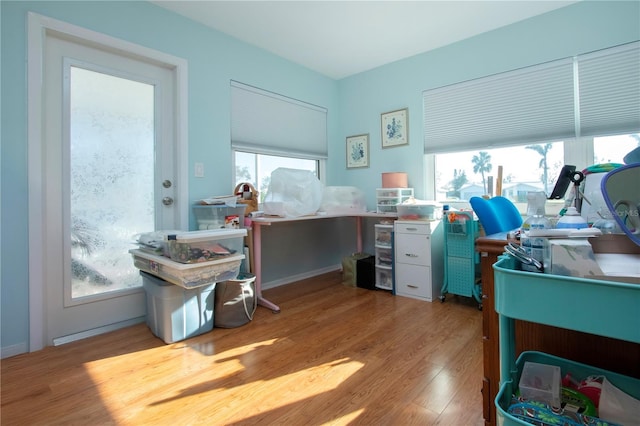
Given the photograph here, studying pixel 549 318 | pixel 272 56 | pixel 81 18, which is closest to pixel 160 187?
pixel 81 18

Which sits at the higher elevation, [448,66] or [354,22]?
[354,22]

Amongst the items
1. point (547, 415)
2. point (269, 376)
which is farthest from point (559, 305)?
point (269, 376)

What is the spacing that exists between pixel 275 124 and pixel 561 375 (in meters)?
3.02

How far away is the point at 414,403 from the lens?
140 centimetres

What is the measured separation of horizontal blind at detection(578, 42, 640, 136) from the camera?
2.31m

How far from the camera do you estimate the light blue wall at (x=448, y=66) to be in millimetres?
2416

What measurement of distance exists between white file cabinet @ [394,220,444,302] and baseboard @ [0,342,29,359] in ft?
8.95

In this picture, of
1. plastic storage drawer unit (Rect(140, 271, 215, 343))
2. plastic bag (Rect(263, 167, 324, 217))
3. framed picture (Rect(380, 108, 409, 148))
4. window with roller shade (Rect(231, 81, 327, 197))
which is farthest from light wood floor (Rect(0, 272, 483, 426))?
framed picture (Rect(380, 108, 409, 148))

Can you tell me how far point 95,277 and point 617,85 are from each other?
13.3 ft

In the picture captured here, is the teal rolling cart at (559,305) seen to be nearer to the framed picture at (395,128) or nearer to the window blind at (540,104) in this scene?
the window blind at (540,104)

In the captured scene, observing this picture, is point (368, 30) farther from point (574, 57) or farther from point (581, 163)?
point (581, 163)

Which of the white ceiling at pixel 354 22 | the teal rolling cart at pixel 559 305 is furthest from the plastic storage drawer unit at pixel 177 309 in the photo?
the white ceiling at pixel 354 22

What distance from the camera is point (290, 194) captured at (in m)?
2.78

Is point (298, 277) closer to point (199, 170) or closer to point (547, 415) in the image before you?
point (199, 170)
